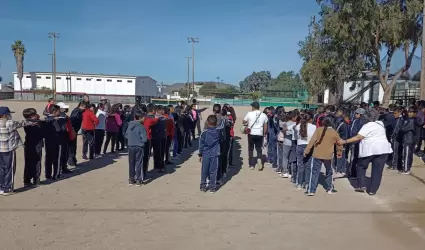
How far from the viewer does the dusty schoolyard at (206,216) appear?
5.19 metres

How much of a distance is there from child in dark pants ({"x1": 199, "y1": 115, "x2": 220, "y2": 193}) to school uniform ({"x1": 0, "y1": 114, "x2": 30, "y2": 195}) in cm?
348

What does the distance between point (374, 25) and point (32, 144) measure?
2090 cm

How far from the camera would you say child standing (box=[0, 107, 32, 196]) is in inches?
283

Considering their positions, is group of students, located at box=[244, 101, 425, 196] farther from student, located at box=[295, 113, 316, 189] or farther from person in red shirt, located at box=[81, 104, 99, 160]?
person in red shirt, located at box=[81, 104, 99, 160]

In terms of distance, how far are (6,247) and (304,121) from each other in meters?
5.80

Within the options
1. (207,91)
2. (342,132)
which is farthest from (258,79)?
(342,132)

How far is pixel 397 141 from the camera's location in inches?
408

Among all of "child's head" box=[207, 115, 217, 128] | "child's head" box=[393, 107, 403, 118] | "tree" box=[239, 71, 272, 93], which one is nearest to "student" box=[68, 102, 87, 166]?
"child's head" box=[207, 115, 217, 128]

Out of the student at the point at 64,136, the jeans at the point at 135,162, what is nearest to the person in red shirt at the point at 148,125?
the jeans at the point at 135,162

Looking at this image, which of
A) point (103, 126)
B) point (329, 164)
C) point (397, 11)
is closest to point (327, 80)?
point (397, 11)

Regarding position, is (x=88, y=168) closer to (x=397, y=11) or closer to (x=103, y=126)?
(x=103, y=126)

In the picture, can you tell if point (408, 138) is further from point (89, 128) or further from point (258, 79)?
point (258, 79)

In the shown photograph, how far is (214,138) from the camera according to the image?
26.0 ft

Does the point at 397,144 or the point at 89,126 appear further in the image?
the point at 89,126
